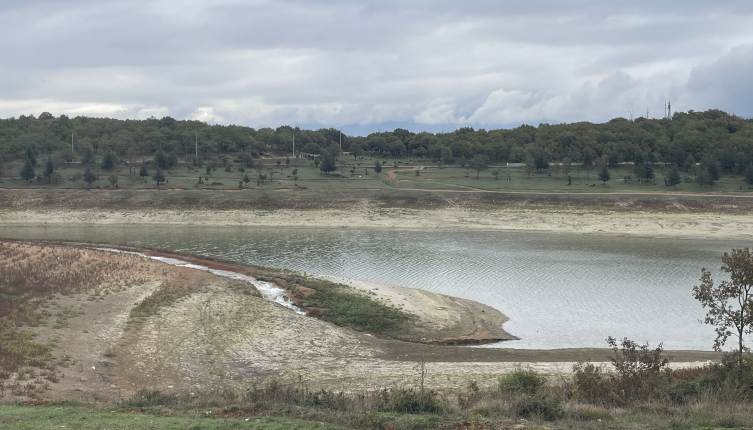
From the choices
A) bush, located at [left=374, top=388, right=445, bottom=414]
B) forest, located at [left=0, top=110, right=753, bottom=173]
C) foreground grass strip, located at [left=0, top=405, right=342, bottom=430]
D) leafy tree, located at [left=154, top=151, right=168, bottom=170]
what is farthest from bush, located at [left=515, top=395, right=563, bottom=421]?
leafy tree, located at [left=154, top=151, right=168, bottom=170]

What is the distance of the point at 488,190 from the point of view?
79.4 metres

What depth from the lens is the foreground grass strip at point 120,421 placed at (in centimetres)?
1012

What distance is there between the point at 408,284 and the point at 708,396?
20375 mm

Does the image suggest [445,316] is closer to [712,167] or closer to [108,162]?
[712,167]

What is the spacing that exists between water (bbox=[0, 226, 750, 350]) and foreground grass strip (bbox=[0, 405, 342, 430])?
13132mm

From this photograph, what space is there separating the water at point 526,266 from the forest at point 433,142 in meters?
53.3

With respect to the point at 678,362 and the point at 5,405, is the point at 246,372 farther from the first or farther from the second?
the point at 678,362

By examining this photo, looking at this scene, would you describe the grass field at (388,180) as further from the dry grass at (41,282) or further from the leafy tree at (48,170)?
the dry grass at (41,282)

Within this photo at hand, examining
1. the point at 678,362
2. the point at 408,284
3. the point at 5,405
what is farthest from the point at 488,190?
the point at 5,405

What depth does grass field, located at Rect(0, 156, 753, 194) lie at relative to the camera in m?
80.6

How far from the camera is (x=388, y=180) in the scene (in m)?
90.2

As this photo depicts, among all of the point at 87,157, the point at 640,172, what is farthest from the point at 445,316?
the point at 87,157

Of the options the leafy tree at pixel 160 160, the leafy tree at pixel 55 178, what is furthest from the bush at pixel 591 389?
the leafy tree at pixel 160 160

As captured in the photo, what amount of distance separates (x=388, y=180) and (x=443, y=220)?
29029mm
